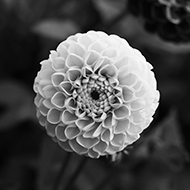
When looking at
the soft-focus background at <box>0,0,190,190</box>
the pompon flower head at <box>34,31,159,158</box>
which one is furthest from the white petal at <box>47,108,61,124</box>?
the soft-focus background at <box>0,0,190,190</box>

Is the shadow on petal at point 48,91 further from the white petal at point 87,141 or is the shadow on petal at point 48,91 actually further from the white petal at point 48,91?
the white petal at point 87,141

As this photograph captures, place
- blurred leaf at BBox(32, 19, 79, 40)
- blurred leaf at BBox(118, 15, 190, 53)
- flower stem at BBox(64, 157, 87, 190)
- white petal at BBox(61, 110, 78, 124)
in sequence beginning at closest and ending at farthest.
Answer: white petal at BBox(61, 110, 78, 124)
flower stem at BBox(64, 157, 87, 190)
blurred leaf at BBox(32, 19, 79, 40)
blurred leaf at BBox(118, 15, 190, 53)

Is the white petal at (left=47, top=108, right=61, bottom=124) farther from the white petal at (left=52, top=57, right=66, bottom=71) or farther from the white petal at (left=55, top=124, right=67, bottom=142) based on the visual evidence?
the white petal at (left=52, top=57, right=66, bottom=71)

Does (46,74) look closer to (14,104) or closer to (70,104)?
(70,104)

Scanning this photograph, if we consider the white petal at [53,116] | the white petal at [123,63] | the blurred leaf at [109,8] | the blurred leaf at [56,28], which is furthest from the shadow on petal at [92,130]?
the blurred leaf at [109,8]

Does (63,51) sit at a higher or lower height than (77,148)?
higher

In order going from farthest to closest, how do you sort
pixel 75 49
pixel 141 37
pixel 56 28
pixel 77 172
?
pixel 141 37, pixel 56 28, pixel 77 172, pixel 75 49

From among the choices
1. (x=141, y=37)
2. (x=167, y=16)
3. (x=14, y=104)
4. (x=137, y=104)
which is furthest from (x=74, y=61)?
(x=141, y=37)
